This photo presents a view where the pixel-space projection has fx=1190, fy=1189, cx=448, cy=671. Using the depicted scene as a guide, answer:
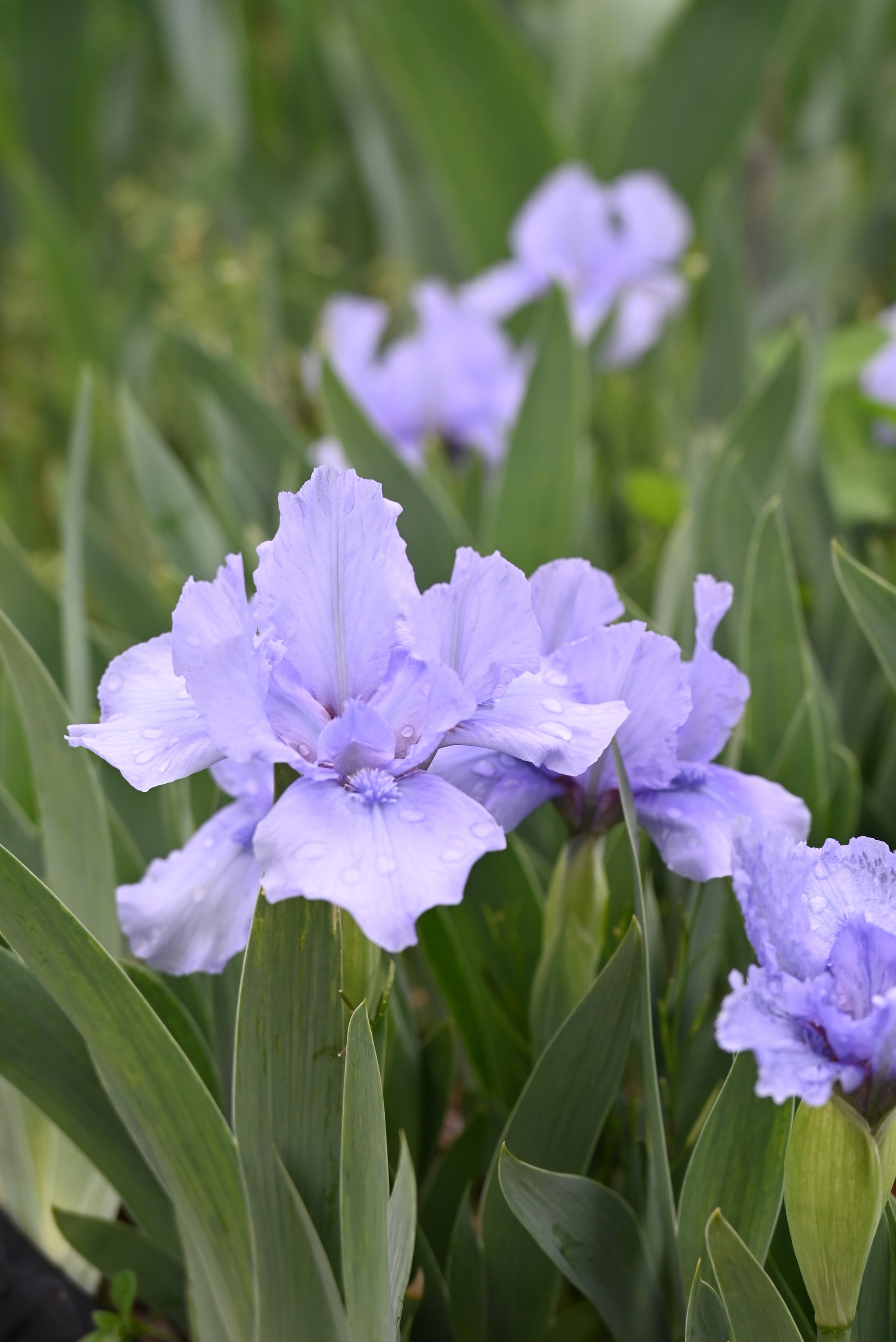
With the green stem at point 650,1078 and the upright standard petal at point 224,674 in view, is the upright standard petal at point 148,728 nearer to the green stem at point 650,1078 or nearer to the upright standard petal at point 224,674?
the upright standard petal at point 224,674

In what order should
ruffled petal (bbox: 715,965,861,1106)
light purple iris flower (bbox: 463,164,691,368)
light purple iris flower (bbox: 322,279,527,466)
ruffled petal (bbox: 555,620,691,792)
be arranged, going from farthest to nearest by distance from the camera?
light purple iris flower (bbox: 463,164,691,368), light purple iris flower (bbox: 322,279,527,466), ruffled petal (bbox: 555,620,691,792), ruffled petal (bbox: 715,965,861,1106)

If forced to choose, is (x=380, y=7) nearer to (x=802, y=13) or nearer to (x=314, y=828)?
(x=802, y=13)

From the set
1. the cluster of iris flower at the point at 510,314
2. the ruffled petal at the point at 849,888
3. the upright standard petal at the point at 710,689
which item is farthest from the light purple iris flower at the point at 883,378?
the ruffled petal at the point at 849,888

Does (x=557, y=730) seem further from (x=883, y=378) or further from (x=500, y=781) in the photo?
A: (x=883, y=378)

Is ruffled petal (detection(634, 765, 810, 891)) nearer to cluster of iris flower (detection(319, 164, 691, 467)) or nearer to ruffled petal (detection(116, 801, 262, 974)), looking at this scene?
ruffled petal (detection(116, 801, 262, 974))

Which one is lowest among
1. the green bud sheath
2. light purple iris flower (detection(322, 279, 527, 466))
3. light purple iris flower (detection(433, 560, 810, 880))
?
the green bud sheath

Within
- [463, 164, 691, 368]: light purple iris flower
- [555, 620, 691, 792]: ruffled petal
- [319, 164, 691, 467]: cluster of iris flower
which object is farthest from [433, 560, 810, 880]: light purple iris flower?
[463, 164, 691, 368]: light purple iris flower

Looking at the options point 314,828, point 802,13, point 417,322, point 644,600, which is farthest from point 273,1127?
point 802,13
